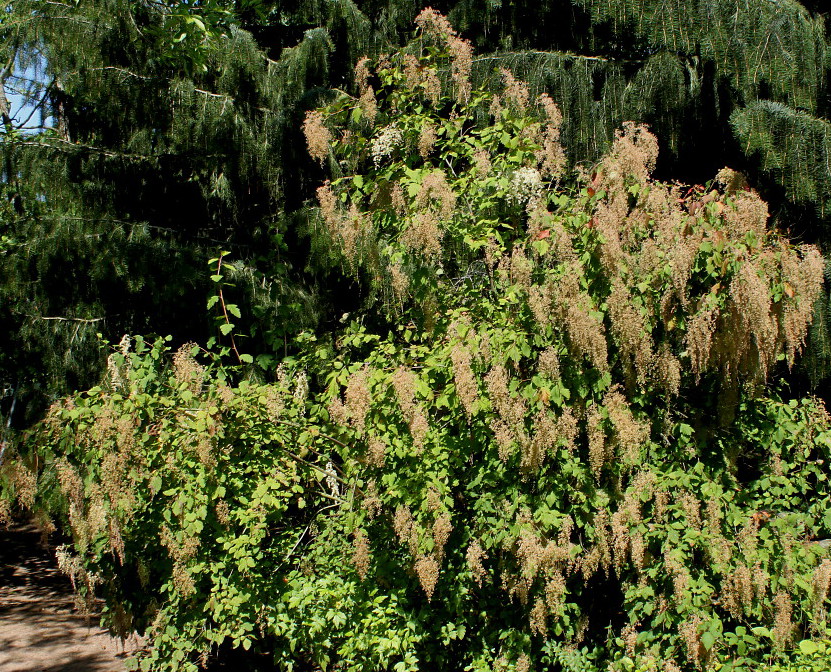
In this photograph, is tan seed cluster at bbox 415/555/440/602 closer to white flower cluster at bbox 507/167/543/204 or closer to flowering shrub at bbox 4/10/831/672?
flowering shrub at bbox 4/10/831/672

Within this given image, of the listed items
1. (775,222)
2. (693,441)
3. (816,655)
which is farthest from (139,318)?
(816,655)

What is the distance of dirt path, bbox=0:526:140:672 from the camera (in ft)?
17.8

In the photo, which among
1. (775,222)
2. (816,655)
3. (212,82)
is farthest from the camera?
(212,82)

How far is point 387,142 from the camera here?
4.24 m

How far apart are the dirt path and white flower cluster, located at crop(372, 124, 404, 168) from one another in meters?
3.41

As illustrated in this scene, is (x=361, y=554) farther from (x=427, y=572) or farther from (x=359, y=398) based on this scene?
(x=359, y=398)

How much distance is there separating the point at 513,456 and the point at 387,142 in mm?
2094

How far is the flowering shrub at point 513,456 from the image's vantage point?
9.85 ft

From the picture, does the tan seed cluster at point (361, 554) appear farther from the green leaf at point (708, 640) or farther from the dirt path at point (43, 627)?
the dirt path at point (43, 627)

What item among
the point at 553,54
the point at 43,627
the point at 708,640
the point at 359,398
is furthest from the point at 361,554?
the point at 43,627

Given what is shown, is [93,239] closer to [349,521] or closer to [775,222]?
[349,521]

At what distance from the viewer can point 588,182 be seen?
3701mm

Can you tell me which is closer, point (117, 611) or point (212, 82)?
point (117, 611)

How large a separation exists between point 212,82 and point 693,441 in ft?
13.0
